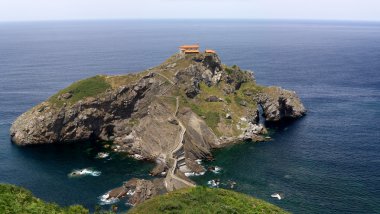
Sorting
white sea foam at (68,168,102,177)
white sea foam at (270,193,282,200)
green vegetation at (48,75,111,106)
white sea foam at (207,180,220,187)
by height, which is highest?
green vegetation at (48,75,111,106)

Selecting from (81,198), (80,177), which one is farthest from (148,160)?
(81,198)

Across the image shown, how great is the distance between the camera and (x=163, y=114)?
135 m

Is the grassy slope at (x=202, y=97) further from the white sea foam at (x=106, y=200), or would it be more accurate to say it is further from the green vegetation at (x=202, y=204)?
the green vegetation at (x=202, y=204)

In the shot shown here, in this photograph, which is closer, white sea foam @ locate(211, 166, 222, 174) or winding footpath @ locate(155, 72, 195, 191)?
winding footpath @ locate(155, 72, 195, 191)

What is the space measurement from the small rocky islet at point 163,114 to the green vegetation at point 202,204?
125ft

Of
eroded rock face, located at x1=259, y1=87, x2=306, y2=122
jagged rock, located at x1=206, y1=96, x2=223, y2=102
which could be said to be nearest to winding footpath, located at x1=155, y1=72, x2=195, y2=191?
jagged rock, located at x1=206, y1=96, x2=223, y2=102

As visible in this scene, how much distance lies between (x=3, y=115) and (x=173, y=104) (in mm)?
76229

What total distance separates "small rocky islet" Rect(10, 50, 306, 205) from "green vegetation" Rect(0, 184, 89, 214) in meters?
50.5

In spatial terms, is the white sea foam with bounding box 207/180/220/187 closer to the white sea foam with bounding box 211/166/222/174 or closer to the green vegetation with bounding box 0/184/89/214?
the white sea foam with bounding box 211/166/222/174

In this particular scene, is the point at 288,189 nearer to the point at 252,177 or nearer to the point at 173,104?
the point at 252,177

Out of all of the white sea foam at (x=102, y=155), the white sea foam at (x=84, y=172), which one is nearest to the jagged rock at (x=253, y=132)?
the white sea foam at (x=102, y=155)

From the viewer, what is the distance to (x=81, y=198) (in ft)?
314

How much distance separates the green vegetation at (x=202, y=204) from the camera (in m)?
66.0

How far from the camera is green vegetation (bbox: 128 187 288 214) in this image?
217 feet
